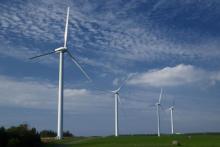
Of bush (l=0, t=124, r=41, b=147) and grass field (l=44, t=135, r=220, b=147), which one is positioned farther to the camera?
bush (l=0, t=124, r=41, b=147)

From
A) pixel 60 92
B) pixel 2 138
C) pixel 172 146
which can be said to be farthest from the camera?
pixel 60 92

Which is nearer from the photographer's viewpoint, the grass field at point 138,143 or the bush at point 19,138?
the grass field at point 138,143

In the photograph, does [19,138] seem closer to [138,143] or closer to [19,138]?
[19,138]

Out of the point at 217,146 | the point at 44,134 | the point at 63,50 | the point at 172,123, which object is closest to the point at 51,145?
the point at 63,50

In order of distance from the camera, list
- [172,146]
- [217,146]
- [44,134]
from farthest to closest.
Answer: [44,134]
[172,146]
[217,146]

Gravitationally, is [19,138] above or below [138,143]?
above

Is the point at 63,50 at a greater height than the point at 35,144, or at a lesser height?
greater

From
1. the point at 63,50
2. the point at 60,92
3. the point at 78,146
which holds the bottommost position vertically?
the point at 78,146

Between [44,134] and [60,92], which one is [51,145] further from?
[44,134]

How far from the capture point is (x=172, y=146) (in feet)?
247

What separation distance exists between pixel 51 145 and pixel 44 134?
5721cm

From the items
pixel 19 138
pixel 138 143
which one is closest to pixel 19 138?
pixel 19 138

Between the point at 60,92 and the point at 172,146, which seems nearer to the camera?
the point at 172,146

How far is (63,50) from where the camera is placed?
9981 cm
